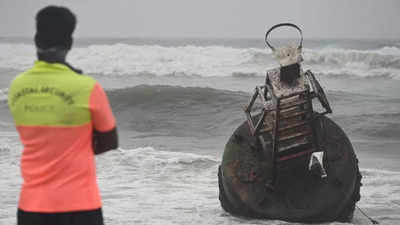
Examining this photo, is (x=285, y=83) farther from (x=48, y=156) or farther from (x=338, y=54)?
(x=338, y=54)

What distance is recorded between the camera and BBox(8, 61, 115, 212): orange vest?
3068 millimetres

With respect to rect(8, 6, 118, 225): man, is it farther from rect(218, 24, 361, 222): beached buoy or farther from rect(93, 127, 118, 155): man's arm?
rect(218, 24, 361, 222): beached buoy

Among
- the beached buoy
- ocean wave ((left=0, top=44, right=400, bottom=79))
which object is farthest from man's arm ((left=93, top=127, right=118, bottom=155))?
ocean wave ((left=0, top=44, right=400, bottom=79))

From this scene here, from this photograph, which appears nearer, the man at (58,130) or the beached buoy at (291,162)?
the man at (58,130)

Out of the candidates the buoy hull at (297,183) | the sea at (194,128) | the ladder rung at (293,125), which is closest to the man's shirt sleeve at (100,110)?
the ladder rung at (293,125)

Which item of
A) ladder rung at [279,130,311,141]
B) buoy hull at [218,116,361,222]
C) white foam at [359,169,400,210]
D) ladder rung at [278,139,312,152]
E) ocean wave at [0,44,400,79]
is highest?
ladder rung at [279,130,311,141]

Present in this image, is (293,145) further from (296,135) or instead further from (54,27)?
(54,27)

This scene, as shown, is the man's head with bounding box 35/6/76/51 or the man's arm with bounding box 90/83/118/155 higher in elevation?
the man's head with bounding box 35/6/76/51

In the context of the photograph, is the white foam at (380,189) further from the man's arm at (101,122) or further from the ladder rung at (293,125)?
the man's arm at (101,122)

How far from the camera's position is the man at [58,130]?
10.1ft

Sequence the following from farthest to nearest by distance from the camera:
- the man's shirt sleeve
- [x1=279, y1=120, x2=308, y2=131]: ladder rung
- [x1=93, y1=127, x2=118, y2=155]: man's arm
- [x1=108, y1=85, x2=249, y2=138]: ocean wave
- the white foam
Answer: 1. [x1=108, y1=85, x2=249, y2=138]: ocean wave
2. the white foam
3. [x1=279, y1=120, x2=308, y2=131]: ladder rung
4. [x1=93, y1=127, x2=118, y2=155]: man's arm
5. the man's shirt sleeve

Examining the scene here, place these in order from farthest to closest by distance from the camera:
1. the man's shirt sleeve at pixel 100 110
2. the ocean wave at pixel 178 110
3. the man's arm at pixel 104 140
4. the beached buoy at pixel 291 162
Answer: the ocean wave at pixel 178 110 → the beached buoy at pixel 291 162 → the man's arm at pixel 104 140 → the man's shirt sleeve at pixel 100 110

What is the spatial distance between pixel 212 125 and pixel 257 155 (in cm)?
1079

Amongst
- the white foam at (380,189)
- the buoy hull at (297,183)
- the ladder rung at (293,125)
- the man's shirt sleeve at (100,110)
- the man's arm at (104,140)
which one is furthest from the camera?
the white foam at (380,189)
